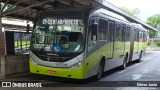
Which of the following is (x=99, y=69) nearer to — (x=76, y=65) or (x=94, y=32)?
(x=94, y=32)

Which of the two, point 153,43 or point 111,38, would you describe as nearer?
point 111,38

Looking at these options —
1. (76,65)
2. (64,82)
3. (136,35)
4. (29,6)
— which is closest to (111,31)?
(64,82)

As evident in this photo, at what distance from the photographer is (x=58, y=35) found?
12344mm

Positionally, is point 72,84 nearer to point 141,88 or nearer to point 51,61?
point 51,61

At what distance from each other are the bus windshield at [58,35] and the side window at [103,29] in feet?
5.10

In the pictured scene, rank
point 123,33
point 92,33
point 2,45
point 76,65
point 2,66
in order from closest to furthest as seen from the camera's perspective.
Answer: point 76,65 → point 92,33 → point 2,66 → point 2,45 → point 123,33

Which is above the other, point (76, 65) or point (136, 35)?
point (136, 35)

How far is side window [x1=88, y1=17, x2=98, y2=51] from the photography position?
1248cm

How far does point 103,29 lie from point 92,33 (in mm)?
1551

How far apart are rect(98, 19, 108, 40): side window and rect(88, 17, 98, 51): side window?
0.57 metres

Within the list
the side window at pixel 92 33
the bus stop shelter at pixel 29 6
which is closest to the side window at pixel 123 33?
the bus stop shelter at pixel 29 6

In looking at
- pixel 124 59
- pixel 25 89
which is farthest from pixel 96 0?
pixel 25 89

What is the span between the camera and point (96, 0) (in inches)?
720

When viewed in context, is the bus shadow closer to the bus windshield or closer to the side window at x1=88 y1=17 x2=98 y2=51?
the bus windshield
